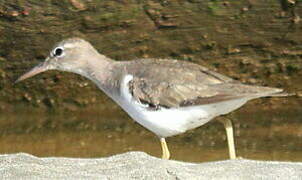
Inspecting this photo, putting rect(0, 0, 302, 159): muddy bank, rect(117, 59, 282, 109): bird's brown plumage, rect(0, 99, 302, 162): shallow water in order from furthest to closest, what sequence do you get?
rect(0, 0, 302, 159): muddy bank, rect(0, 99, 302, 162): shallow water, rect(117, 59, 282, 109): bird's brown plumage

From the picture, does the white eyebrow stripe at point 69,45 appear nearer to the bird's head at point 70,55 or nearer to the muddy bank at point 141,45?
the bird's head at point 70,55

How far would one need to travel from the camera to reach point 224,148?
9.72 meters

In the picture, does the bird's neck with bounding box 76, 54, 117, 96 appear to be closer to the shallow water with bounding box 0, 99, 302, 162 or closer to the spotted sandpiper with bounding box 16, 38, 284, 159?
the spotted sandpiper with bounding box 16, 38, 284, 159

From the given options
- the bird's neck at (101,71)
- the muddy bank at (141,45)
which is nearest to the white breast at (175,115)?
the bird's neck at (101,71)

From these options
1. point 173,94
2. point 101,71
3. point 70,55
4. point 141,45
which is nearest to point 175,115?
point 173,94

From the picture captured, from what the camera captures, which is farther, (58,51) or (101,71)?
(58,51)

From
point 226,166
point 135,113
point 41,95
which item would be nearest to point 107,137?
point 41,95

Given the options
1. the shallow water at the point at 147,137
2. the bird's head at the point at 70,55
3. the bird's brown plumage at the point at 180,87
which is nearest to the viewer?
the bird's brown plumage at the point at 180,87

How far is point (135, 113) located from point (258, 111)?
10.9ft

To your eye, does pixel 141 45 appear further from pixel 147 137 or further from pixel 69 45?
pixel 69 45

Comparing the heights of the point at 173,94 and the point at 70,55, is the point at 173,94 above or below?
above

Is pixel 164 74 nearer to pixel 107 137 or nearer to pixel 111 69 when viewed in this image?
pixel 111 69

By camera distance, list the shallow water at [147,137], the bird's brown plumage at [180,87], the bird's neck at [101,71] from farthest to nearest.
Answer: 1. the shallow water at [147,137]
2. the bird's neck at [101,71]
3. the bird's brown plumage at [180,87]

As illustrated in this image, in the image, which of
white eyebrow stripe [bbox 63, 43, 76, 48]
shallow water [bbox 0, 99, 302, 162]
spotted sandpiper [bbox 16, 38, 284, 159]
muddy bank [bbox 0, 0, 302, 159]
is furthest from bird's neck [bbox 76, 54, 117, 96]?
muddy bank [bbox 0, 0, 302, 159]
